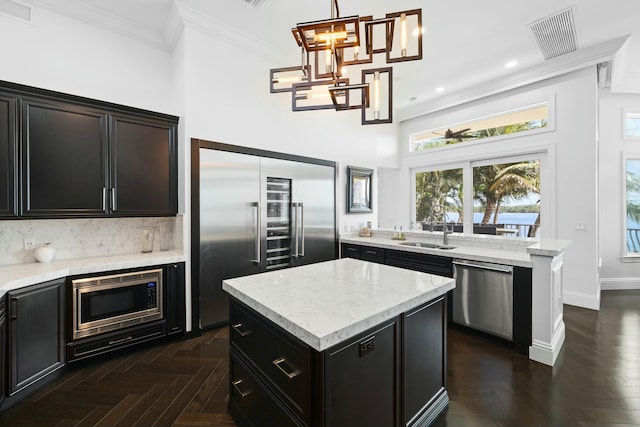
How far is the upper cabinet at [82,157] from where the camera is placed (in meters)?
2.37

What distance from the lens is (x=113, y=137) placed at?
284 cm

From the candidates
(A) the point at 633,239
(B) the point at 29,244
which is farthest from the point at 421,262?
(A) the point at 633,239

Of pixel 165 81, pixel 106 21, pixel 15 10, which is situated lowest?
pixel 165 81

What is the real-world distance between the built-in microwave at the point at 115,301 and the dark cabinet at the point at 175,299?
68 mm

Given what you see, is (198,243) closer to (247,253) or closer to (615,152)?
(247,253)

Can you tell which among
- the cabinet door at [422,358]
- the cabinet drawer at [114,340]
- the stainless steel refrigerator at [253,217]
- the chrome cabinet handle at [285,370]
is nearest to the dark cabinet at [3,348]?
the cabinet drawer at [114,340]

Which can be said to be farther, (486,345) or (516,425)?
(486,345)

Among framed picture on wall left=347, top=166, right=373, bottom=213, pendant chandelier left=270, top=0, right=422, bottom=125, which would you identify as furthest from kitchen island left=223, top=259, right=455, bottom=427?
framed picture on wall left=347, top=166, right=373, bottom=213

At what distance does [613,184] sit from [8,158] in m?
8.14

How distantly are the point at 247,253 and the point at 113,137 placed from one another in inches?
72.3

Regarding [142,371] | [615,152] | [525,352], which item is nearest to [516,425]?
[525,352]

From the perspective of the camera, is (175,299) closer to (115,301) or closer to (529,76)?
(115,301)

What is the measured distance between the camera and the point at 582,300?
4.04m

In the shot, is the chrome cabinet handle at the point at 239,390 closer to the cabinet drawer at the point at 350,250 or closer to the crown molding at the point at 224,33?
the cabinet drawer at the point at 350,250
